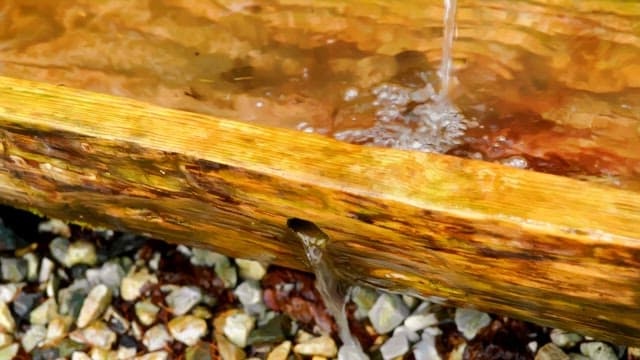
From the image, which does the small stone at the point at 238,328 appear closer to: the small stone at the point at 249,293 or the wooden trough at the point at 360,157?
the small stone at the point at 249,293

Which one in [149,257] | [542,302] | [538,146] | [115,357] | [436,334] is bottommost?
[115,357]

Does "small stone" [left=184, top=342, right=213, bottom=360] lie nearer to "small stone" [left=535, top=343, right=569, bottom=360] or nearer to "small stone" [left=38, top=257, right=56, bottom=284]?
"small stone" [left=38, top=257, right=56, bottom=284]

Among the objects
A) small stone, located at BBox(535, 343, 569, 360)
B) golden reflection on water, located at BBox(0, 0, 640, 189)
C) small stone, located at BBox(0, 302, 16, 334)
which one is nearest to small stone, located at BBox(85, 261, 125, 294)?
small stone, located at BBox(0, 302, 16, 334)

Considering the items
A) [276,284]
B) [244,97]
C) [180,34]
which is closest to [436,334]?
[276,284]

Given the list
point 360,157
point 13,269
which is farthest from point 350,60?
point 13,269

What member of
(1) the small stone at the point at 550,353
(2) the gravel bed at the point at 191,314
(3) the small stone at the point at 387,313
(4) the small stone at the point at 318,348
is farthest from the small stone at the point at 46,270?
(1) the small stone at the point at 550,353

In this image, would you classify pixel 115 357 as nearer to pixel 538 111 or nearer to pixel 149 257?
pixel 149 257
